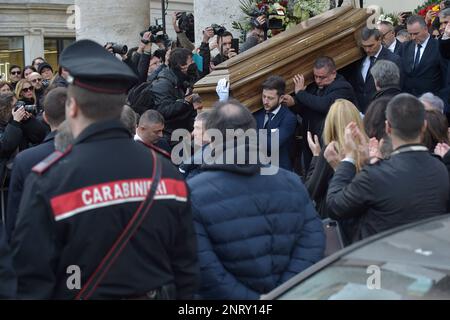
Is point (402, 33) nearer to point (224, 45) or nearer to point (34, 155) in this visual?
point (224, 45)

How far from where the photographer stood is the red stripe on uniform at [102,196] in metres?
3.18

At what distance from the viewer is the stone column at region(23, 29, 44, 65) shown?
93.4 feet

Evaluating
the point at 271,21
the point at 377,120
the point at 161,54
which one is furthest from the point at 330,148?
the point at 161,54

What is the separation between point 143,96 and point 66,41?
70.9 ft

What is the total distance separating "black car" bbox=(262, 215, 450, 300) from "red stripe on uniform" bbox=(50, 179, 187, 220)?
23.8 inches

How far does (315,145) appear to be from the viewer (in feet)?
19.8

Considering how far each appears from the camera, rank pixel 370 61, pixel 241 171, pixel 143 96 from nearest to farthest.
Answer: pixel 241 171 → pixel 370 61 → pixel 143 96

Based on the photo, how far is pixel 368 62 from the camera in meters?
8.60

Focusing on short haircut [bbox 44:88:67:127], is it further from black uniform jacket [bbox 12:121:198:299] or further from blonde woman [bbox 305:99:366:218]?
black uniform jacket [bbox 12:121:198:299]

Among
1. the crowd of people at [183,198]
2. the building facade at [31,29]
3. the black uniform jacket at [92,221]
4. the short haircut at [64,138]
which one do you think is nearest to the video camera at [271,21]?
the crowd of people at [183,198]

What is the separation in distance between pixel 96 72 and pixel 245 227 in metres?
1.20

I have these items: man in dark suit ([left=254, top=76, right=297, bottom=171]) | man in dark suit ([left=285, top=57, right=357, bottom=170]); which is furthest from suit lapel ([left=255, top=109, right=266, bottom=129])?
man in dark suit ([left=285, top=57, right=357, bottom=170])

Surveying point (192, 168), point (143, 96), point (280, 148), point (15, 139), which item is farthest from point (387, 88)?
point (15, 139)
